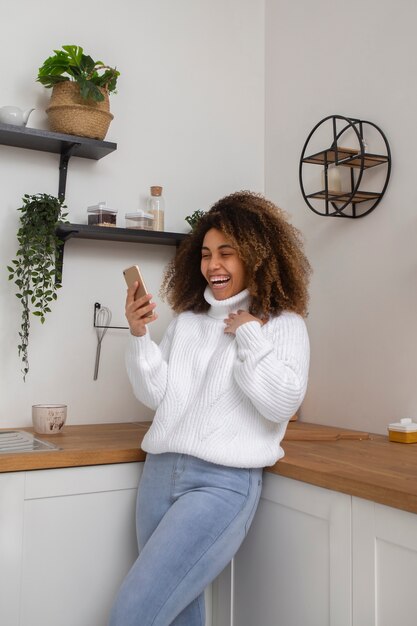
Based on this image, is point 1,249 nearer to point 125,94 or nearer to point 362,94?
point 125,94

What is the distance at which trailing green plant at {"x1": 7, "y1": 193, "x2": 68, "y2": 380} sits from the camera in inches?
76.8

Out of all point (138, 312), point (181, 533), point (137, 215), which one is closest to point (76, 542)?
point (181, 533)

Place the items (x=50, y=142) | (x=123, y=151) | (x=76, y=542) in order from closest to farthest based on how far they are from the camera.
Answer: (x=76, y=542) → (x=50, y=142) → (x=123, y=151)

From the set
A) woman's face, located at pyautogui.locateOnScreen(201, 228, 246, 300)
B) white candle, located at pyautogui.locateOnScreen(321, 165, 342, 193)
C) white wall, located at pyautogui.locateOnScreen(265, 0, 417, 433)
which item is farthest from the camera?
white candle, located at pyautogui.locateOnScreen(321, 165, 342, 193)

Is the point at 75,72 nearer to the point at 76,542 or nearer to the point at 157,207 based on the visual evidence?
the point at 157,207

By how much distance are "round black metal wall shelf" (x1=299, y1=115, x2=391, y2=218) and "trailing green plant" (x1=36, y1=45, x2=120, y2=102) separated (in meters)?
0.69

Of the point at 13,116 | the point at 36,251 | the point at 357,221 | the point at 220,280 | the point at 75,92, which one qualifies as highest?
the point at 75,92

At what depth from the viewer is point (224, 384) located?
4.85ft

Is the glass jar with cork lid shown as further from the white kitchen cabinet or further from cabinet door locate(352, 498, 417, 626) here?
cabinet door locate(352, 498, 417, 626)

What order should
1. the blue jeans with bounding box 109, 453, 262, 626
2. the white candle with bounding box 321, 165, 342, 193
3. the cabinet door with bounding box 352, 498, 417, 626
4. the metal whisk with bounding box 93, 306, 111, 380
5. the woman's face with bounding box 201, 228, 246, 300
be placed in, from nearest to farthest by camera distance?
the cabinet door with bounding box 352, 498, 417, 626 → the blue jeans with bounding box 109, 453, 262, 626 → the woman's face with bounding box 201, 228, 246, 300 → the white candle with bounding box 321, 165, 342, 193 → the metal whisk with bounding box 93, 306, 111, 380

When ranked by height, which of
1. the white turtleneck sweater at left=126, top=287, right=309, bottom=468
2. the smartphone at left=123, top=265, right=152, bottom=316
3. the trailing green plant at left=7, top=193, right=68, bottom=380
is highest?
the trailing green plant at left=7, top=193, right=68, bottom=380

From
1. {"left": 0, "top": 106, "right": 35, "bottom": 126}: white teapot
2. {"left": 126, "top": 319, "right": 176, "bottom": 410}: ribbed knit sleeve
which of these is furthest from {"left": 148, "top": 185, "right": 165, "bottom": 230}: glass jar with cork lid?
{"left": 126, "top": 319, "right": 176, "bottom": 410}: ribbed knit sleeve

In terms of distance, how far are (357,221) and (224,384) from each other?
2.93 feet

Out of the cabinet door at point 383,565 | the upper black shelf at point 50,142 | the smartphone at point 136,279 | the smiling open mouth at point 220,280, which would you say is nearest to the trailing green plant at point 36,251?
the upper black shelf at point 50,142
